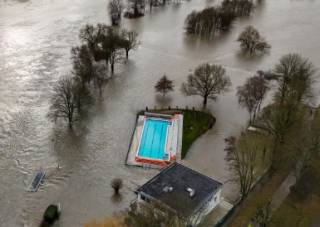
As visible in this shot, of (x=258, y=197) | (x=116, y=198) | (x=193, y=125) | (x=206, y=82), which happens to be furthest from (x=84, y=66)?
(x=258, y=197)

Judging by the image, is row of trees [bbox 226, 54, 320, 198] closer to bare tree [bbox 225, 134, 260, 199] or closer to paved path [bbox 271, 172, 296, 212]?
bare tree [bbox 225, 134, 260, 199]

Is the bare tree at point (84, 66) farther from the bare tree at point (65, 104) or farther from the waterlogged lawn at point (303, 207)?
the waterlogged lawn at point (303, 207)

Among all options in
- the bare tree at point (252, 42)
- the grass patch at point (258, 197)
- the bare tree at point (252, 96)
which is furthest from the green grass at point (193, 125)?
the bare tree at point (252, 42)

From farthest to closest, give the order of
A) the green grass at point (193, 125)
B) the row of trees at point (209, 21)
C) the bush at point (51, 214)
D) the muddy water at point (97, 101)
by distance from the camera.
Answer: the row of trees at point (209, 21)
the green grass at point (193, 125)
the muddy water at point (97, 101)
the bush at point (51, 214)

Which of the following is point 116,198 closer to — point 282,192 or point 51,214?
point 51,214

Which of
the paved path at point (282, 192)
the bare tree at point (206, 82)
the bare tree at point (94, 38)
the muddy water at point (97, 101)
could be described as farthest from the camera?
the bare tree at point (94, 38)

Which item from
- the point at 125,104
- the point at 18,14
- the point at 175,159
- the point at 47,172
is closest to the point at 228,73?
the point at 125,104
